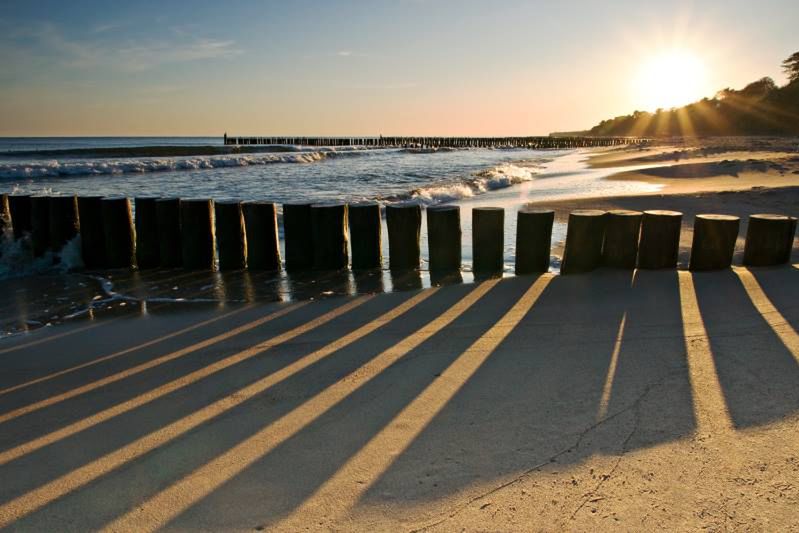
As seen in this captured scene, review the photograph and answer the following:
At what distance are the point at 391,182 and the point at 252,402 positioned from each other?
15.7 metres

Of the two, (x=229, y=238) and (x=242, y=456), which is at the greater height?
(x=229, y=238)

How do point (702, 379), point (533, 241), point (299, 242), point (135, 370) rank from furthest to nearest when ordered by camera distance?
point (299, 242), point (533, 241), point (135, 370), point (702, 379)

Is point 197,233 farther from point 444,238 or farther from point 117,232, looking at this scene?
point 444,238

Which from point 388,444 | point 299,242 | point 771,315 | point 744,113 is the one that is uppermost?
point 744,113

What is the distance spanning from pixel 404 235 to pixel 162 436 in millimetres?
3964

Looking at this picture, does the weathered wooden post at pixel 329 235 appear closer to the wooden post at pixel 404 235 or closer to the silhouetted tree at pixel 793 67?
the wooden post at pixel 404 235

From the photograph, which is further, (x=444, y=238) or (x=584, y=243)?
(x=444, y=238)

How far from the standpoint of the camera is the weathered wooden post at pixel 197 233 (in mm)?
6457

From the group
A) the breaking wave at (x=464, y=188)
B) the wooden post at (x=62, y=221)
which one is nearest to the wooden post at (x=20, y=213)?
the wooden post at (x=62, y=221)

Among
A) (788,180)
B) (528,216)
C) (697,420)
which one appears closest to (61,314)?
(528,216)

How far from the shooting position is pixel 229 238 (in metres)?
6.46

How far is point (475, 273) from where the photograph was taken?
5910 millimetres

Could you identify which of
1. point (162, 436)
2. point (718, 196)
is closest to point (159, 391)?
point (162, 436)

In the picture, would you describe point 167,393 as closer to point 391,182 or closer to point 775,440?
point 775,440
